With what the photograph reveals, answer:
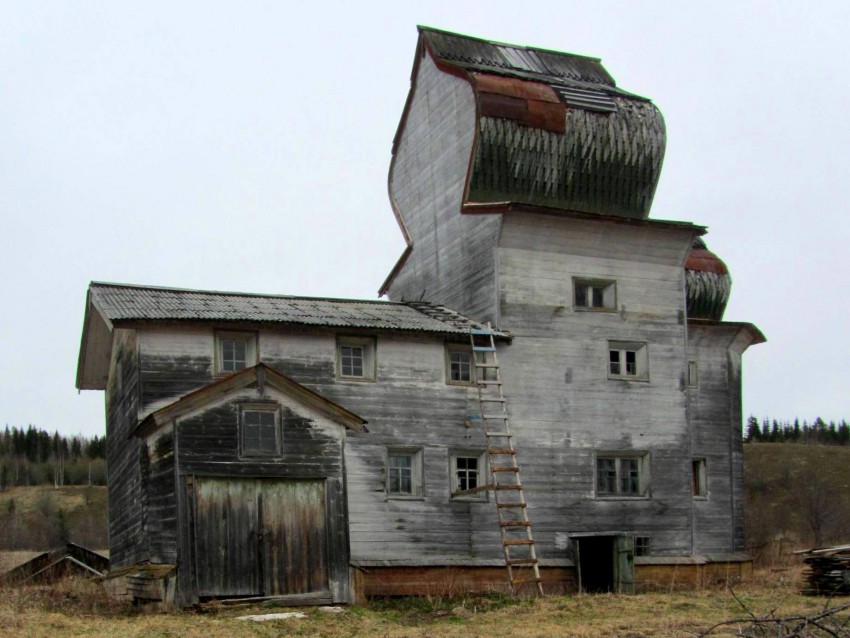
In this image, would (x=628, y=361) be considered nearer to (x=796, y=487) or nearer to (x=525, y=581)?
(x=525, y=581)

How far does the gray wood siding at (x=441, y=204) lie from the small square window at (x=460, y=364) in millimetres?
1266

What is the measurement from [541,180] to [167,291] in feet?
34.3

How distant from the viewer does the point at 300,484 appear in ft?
86.6

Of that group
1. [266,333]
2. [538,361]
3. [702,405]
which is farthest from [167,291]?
[702,405]

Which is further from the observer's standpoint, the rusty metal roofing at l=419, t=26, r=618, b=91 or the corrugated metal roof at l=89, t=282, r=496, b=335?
the rusty metal roofing at l=419, t=26, r=618, b=91

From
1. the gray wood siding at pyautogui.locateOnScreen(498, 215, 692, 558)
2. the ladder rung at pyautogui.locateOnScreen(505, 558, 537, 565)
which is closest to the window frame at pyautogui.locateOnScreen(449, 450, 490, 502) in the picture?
the gray wood siding at pyautogui.locateOnScreen(498, 215, 692, 558)

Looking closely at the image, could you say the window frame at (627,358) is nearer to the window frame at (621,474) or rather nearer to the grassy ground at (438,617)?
the window frame at (621,474)

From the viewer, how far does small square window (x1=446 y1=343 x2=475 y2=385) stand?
31.1 m

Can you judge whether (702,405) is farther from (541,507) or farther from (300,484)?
(300,484)

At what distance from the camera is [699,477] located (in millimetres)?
35938

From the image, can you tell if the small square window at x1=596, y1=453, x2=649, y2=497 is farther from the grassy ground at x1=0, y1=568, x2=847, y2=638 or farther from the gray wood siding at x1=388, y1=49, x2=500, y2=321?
the gray wood siding at x1=388, y1=49, x2=500, y2=321

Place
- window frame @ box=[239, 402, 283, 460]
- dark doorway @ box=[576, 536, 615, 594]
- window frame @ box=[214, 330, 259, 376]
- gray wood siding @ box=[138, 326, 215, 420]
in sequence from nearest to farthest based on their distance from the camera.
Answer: window frame @ box=[239, 402, 283, 460]
gray wood siding @ box=[138, 326, 215, 420]
window frame @ box=[214, 330, 259, 376]
dark doorway @ box=[576, 536, 615, 594]

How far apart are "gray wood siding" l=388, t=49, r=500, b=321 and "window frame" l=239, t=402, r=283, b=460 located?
25.1 ft

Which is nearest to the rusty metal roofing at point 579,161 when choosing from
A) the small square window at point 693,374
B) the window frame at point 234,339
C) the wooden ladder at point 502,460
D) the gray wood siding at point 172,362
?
the wooden ladder at point 502,460
